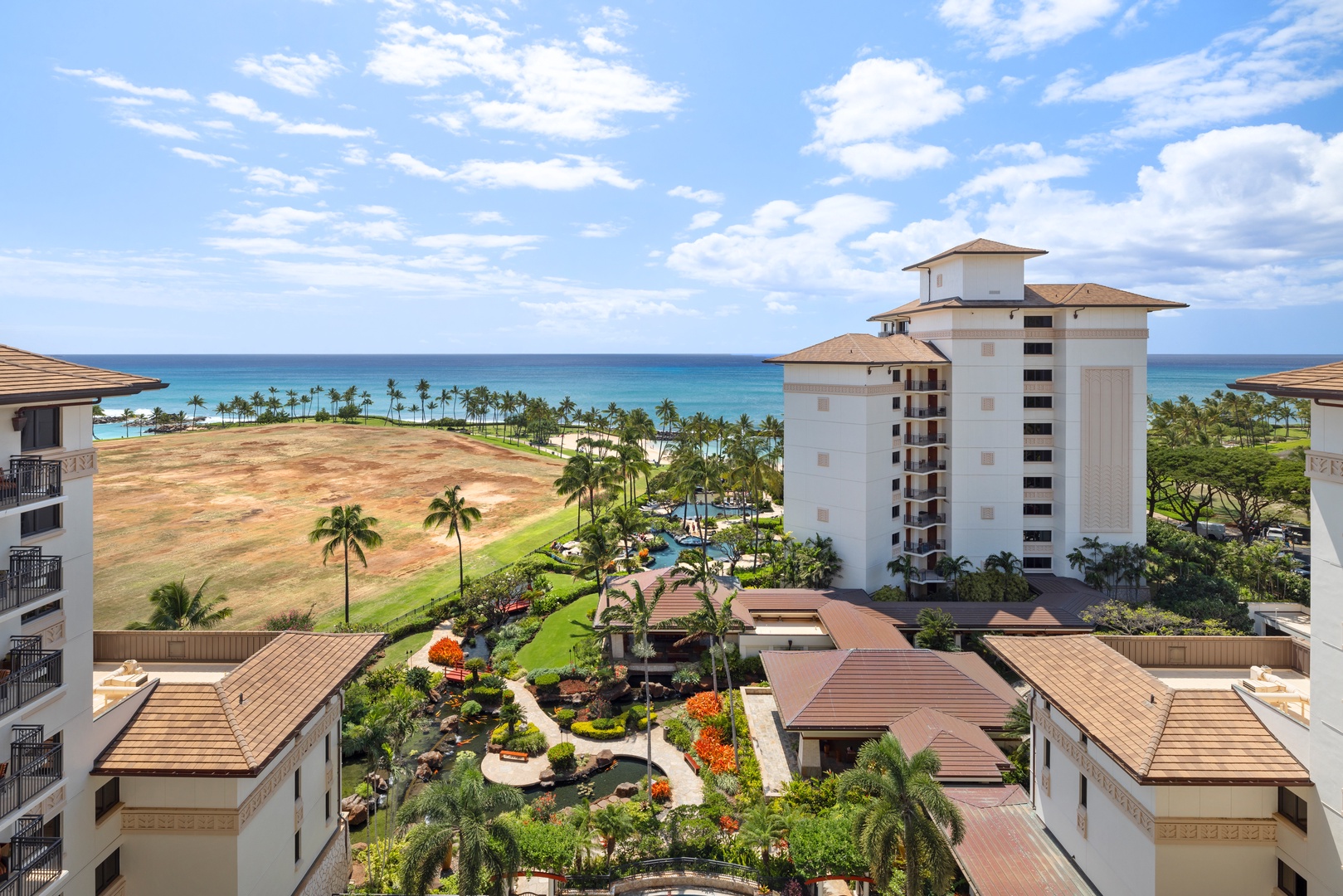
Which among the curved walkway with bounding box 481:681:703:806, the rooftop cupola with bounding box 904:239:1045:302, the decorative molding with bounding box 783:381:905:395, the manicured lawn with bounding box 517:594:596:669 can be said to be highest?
the rooftop cupola with bounding box 904:239:1045:302

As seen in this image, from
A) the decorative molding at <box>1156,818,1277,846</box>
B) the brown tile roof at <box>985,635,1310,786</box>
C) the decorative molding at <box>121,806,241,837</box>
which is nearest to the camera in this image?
the brown tile roof at <box>985,635,1310,786</box>

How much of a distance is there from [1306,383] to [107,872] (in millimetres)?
29018

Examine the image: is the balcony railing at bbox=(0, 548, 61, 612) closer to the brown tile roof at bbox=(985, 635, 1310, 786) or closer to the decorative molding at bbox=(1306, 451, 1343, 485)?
the brown tile roof at bbox=(985, 635, 1310, 786)

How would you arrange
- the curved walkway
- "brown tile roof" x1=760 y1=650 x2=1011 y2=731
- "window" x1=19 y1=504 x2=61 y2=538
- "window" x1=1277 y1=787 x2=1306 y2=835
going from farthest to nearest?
the curved walkway → "brown tile roof" x1=760 y1=650 x2=1011 y2=731 → "window" x1=1277 y1=787 x2=1306 y2=835 → "window" x1=19 y1=504 x2=61 y2=538

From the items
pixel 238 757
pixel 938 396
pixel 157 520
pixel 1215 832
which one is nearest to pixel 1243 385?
pixel 1215 832

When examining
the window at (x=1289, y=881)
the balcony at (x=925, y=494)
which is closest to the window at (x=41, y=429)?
the window at (x=1289, y=881)

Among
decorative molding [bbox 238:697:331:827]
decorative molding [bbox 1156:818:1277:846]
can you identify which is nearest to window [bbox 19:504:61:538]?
decorative molding [bbox 238:697:331:827]

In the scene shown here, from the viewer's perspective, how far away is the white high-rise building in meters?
45.2

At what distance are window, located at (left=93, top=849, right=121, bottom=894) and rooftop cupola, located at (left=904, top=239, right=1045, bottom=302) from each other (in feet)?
160

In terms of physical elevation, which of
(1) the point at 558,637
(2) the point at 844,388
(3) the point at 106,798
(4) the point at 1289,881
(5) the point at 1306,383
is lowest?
(1) the point at 558,637

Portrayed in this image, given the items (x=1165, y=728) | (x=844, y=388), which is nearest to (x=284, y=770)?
(x=1165, y=728)

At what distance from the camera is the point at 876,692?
1136 inches

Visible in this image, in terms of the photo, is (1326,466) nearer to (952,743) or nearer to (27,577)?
(952,743)

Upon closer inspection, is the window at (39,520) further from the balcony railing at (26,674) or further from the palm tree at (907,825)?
the palm tree at (907,825)
